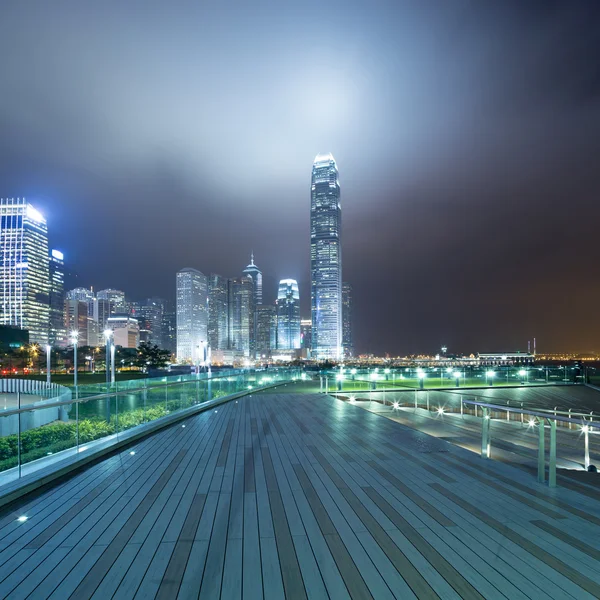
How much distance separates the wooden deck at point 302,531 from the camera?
247cm

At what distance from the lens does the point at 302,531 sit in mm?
3236

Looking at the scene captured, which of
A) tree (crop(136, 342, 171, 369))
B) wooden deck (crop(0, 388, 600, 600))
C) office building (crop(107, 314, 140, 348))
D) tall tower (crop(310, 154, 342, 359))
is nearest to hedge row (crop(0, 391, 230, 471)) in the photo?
wooden deck (crop(0, 388, 600, 600))

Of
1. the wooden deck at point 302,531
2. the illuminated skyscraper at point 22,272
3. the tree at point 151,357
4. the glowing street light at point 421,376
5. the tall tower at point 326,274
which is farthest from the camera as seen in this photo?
the tall tower at point 326,274

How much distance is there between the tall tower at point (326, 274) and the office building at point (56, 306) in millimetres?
104247

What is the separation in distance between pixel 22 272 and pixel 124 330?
137 ft

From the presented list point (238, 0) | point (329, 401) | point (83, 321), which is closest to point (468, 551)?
point (329, 401)

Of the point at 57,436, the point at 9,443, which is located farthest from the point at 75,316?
the point at 9,443

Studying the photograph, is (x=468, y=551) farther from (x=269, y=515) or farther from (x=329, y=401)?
(x=329, y=401)

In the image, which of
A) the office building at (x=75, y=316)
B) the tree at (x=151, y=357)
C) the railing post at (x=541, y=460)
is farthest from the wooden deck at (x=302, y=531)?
the office building at (x=75, y=316)

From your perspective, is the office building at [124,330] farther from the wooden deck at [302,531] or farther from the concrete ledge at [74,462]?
the wooden deck at [302,531]

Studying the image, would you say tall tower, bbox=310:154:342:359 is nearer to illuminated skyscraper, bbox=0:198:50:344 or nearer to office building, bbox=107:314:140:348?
office building, bbox=107:314:140:348

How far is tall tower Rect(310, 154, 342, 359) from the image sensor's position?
546ft

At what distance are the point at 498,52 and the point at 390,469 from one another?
37652mm

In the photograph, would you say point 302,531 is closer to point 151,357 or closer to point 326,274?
point 151,357
